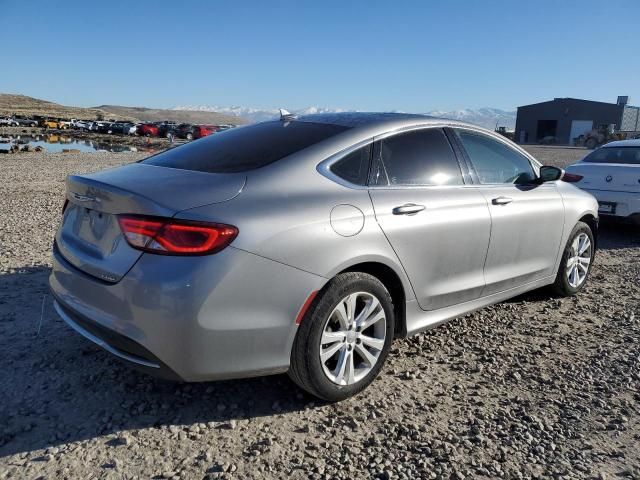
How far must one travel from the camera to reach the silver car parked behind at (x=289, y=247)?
245cm

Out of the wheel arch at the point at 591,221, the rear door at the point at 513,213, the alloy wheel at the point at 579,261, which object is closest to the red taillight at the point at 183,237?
the rear door at the point at 513,213

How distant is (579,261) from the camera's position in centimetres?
506

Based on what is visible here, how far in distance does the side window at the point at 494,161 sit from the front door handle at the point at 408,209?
0.87 metres

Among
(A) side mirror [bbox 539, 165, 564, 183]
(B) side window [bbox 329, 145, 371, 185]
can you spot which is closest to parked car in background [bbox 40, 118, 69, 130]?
(A) side mirror [bbox 539, 165, 564, 183]

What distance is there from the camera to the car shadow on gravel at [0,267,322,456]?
8.84ft

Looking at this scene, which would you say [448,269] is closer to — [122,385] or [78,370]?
→ [122,385]

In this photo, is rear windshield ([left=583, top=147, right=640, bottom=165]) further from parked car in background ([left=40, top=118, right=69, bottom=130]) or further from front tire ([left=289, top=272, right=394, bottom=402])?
parked car in background ([left=40, top=118, right=69, bottom=130])

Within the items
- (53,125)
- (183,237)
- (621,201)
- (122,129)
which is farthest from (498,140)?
(53,125)

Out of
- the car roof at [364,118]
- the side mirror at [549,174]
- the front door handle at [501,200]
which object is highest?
the car roof at [364,118]

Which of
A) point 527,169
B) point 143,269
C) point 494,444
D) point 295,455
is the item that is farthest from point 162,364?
point 527,169

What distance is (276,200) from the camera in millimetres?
2686

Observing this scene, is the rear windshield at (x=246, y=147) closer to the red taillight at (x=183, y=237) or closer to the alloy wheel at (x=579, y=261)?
the red taillight at (x=183, y=237)

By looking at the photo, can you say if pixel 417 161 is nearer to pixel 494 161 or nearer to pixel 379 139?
pixel 379 139

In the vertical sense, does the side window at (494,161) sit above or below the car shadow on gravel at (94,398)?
above
